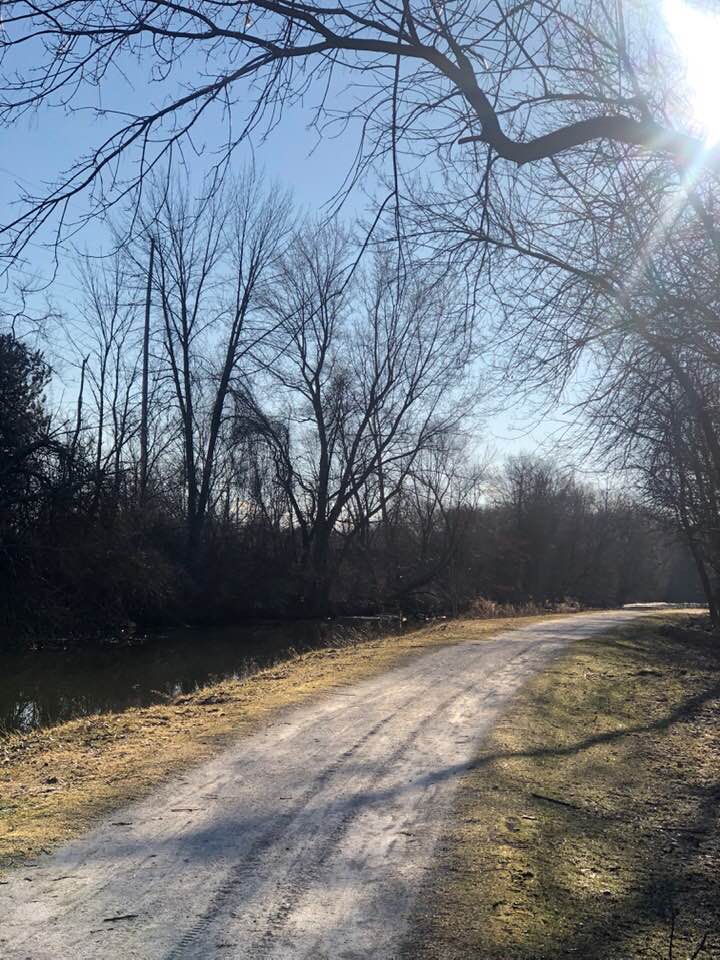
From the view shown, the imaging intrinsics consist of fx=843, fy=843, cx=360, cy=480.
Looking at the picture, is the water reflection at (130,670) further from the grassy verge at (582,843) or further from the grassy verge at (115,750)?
the grassy verge at (582,843)

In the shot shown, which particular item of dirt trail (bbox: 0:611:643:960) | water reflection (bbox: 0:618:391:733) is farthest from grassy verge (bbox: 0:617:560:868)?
water reflection (bbox: 0:618:391:733)

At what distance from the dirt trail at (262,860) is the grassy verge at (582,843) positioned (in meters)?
0.25

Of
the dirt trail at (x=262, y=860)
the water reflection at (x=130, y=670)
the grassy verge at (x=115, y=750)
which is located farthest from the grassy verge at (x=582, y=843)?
the water reflection at (x=130, y=670)

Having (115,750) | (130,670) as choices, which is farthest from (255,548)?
(115,750)

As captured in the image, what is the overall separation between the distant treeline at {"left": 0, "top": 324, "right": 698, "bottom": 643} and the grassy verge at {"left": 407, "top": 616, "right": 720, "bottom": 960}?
18.0 feet

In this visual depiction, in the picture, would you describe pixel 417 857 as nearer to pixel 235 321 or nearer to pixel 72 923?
pixel 72 923

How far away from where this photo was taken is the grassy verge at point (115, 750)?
582cm

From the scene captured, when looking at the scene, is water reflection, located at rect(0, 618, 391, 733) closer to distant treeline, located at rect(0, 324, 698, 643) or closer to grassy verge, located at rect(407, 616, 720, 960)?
distant treeline, located at rect(0, 324, 698, 643)

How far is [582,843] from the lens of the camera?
18.4 feet

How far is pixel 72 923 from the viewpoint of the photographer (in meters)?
4.09

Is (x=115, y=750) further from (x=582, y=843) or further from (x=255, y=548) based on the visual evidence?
(x=255, y=548)

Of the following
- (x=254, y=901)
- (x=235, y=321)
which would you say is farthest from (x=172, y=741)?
(x=235, y=321)

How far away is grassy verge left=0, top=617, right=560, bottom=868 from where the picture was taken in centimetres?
582

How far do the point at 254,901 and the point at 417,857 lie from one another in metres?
1.16
